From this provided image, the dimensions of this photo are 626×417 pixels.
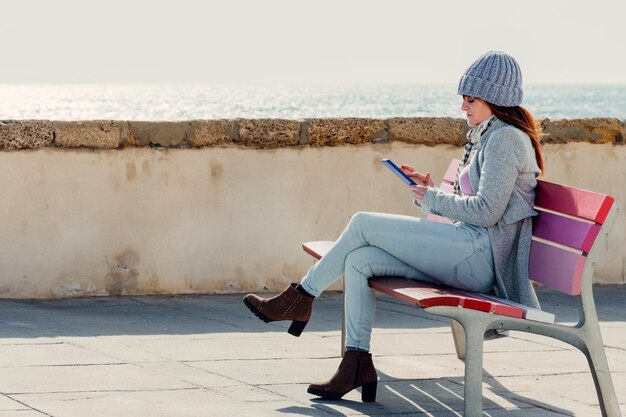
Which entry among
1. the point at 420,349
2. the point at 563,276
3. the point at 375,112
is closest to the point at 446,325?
the point at 420,349

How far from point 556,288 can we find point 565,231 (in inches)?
8.1

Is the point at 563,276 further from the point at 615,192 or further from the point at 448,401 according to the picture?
the point at 615,192

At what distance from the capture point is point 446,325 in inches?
238

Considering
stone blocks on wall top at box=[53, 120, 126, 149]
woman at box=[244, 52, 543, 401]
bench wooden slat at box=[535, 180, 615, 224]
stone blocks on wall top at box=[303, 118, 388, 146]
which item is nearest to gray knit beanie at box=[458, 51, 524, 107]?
woman at box=[244, 52, 543, 401]

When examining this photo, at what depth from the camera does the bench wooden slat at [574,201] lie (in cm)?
424

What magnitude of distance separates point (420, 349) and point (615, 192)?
2412 mm

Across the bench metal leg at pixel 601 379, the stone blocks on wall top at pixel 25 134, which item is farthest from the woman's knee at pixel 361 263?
the stone blocks on wall top at pixel 25 134

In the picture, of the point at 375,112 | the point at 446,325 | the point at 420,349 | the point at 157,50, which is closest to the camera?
the point at 420,349

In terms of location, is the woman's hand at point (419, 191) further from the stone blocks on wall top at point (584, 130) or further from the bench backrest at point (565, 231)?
the stone blocks on wall top at point (584, 130)

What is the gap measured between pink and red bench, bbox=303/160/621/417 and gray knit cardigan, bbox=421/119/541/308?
0.27 feet

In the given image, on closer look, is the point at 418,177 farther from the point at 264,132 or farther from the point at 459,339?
the point at 264,132

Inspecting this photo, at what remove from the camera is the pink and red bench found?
4148mm

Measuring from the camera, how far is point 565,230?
441 cm

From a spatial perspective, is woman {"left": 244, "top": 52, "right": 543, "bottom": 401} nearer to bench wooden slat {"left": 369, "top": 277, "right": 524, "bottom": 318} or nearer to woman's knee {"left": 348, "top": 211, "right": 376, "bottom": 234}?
woman's knee {"left": 348, "top": 211, "right": 376, "bottom": 234}
